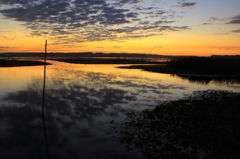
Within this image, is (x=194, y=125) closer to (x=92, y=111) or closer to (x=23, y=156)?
(x=92, y=111)

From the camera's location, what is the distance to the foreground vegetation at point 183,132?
7.46m

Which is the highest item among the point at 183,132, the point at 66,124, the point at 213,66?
the point at 213,66

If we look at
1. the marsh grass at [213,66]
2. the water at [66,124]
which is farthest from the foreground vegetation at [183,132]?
the marsh grass at [213,66]

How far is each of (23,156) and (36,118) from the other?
4.29 meters

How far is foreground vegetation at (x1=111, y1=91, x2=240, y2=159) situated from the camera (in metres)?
7.46

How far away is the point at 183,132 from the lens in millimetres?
9133

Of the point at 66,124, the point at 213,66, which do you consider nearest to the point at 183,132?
the point at 66,124

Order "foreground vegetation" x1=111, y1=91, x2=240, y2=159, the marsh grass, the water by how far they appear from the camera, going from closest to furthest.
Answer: "foreground vegetation" x1=111, y1=91, x2=240, y2=159 → the water → the marsh grass

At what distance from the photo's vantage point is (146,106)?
47.2 feet

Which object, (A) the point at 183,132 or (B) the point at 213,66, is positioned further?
(B) the point at 213,66

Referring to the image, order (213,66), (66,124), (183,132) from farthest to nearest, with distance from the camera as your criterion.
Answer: (213,66) → (66,124) → (183,132)

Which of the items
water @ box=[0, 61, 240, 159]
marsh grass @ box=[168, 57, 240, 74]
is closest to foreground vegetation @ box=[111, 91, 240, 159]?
water @ box=[0, 61, 240, 159]

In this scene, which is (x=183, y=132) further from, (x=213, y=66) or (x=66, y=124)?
(x=213, y=66)

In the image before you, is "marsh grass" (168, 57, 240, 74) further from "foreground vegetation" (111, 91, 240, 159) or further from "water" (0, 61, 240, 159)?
"foreground vegetation" (111, 91, 240, 159)
